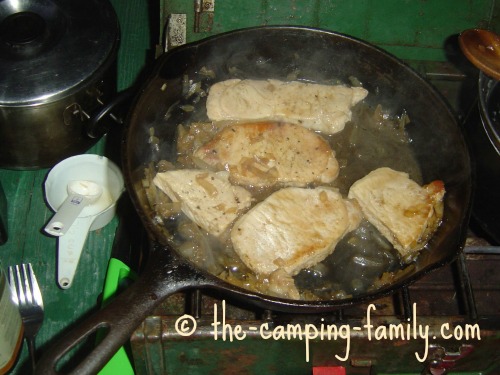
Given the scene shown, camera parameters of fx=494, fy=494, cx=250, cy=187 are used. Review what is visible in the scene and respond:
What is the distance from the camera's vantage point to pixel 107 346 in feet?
4.56

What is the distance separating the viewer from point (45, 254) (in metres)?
2.52

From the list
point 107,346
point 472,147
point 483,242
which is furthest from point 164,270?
point 483,242

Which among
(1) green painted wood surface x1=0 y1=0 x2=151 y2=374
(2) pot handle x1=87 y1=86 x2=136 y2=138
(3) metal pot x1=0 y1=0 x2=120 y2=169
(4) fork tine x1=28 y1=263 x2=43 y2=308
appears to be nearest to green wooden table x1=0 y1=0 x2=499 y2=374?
(1) green painted wood surface x1=0 y1=0 x2=151 y2=374

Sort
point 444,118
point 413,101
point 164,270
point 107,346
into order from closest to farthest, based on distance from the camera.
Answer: point 107,346 → point 164,270 → point 444,118 → point 413,101

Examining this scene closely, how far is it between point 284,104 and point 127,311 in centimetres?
124

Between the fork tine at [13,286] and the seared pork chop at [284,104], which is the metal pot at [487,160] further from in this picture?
the fork tine at [13,286]

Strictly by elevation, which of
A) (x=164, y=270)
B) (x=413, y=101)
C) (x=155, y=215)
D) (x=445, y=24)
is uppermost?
(x=445, y=24)

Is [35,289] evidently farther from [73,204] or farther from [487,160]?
[487,160]

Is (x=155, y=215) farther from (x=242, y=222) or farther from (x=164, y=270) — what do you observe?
(x=164, y=270)

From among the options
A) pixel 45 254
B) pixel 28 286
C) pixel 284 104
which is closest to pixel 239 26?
pixel 284 104

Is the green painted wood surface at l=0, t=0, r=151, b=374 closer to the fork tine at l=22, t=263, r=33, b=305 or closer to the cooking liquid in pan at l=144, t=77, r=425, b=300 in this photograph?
the fork tine at l=22, t=263, r=33, b=305

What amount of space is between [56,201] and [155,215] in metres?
0.80

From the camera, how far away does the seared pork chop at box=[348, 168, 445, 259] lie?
1999 mm

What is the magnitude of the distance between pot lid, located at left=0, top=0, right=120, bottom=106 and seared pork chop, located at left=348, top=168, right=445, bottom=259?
1426mm
